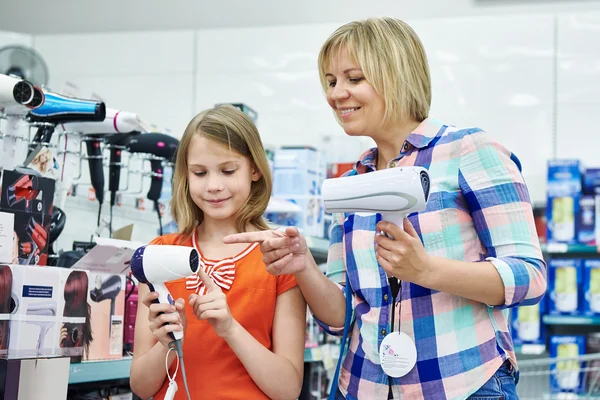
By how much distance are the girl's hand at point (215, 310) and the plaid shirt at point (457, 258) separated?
256 mm

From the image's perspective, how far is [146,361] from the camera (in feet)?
4.86

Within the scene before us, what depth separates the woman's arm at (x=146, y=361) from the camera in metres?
1.47

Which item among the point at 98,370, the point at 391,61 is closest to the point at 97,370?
the point at 98,370

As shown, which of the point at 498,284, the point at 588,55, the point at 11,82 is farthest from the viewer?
the point at 588,55

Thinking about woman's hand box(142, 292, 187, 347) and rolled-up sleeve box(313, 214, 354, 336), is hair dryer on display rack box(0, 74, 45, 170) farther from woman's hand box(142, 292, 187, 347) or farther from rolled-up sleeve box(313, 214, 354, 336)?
rolled-up sleeve box(313, 214, 354, 336)

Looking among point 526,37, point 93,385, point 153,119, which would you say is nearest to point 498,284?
point 93,385

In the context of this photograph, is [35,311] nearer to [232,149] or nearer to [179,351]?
[179,351]

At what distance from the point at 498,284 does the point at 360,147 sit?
7.91ft

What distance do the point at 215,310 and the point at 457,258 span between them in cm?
44

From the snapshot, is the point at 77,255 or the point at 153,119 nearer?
the point at 77,255

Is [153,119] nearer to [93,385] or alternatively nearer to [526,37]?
[526,37]

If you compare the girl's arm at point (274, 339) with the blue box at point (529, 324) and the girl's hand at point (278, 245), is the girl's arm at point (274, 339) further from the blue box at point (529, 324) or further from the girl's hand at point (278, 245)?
the blue box at point (529, 324)

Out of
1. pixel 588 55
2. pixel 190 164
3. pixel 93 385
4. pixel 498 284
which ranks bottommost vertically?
pixel 93 385

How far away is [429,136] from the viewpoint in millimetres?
1407
